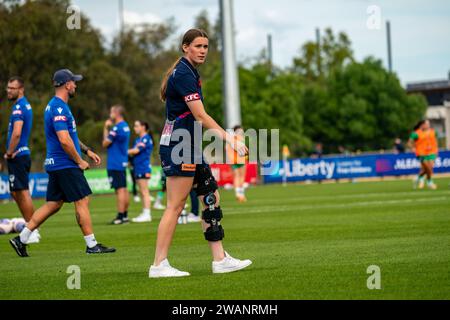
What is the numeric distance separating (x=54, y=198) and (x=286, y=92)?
63.0 metres

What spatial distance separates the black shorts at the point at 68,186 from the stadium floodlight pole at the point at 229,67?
26.6m

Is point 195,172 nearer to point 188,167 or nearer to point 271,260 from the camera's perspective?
point 188,167

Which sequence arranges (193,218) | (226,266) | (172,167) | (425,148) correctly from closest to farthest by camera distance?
(172,167), (226,266), (193,218), (425,148)

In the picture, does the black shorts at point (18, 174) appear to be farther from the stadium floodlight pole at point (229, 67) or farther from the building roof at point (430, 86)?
the building roof at point (430, 86)

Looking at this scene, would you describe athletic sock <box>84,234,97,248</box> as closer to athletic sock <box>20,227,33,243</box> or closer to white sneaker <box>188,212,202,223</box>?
athletic sock <box>20,227,33,243</box>

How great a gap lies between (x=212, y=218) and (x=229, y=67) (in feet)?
104

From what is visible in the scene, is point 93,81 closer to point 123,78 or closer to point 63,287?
point 123,78

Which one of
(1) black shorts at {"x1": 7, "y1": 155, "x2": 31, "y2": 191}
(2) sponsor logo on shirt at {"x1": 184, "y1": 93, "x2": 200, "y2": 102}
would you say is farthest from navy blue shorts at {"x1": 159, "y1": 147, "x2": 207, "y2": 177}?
(1) black shorts at {"x1": 7, "y1": 155, "x2": 31, "y2": 191}

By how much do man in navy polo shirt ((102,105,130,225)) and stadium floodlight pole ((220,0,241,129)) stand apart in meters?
18.8

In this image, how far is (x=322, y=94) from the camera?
277 ft

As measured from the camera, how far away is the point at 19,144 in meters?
15.3

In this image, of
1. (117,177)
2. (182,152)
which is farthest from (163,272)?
(117,177)

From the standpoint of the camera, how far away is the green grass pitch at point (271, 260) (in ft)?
27.1

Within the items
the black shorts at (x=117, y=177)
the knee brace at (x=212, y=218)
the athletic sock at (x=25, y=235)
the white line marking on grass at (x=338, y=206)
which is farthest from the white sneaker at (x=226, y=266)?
the white line marking on grass at (x=338, y=206)
